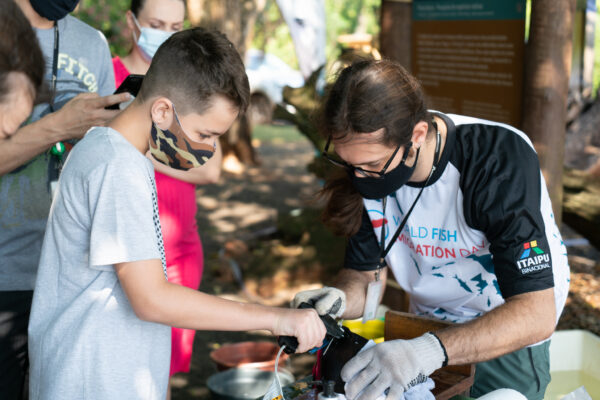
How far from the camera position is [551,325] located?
2.06m

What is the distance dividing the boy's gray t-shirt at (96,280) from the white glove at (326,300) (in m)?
0.56

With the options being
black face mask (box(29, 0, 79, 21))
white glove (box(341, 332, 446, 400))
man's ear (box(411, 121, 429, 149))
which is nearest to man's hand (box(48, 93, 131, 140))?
black face mask (box(29, 0, 79, 21))

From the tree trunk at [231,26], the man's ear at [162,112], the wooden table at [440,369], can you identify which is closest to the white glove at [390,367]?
the wooden table at [440,369]

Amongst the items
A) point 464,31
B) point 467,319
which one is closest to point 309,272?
point 464,31

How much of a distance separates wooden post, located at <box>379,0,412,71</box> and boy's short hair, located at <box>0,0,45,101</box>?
2.60 meters

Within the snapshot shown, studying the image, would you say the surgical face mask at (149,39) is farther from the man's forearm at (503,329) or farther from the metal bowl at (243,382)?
the man's forearm at (503,329)

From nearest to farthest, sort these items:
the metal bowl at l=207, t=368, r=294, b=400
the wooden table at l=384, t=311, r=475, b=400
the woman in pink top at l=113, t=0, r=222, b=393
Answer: the wooden table at l=384, t=311, r=475, b=400 < the woman in pink top at l=113, t=0, r=222, b=393 < the metal bowl at l=207, t=368, r=294, b=400

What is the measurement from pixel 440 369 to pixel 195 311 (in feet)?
2.77

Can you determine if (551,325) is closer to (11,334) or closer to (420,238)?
(420,238)

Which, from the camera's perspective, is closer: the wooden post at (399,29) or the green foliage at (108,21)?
the wooden post at (399,29)

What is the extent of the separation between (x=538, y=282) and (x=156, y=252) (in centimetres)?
115

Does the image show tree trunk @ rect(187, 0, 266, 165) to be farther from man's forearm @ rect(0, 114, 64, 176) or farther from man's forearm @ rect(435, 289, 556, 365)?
man's forearm @ rect(435, 289, 556, 365)

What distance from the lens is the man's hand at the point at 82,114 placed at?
6.93 feet

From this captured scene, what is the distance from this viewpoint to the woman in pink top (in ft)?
9.40
